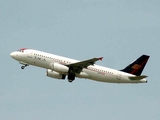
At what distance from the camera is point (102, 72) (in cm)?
7425

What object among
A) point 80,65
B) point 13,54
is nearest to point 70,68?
point 80,65

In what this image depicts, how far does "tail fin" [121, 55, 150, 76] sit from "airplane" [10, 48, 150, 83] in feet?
1.53

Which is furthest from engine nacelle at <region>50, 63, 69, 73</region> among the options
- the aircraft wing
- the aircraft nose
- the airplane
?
the aircraft nose

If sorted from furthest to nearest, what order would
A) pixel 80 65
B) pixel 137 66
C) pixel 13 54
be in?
pixel 137 66 → pixel 13 54 → pixel 80 65

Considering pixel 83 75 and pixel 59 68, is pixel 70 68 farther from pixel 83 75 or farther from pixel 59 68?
pixel 83 75

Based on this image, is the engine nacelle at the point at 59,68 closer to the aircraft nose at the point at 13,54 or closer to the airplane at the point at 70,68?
the airplane at the point at 70,68

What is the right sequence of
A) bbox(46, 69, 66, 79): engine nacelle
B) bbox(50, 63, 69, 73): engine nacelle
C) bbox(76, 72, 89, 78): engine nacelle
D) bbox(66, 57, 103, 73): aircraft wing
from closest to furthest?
bbox(66, 57, 103, 73): aircraft wing, bbox(50, 63, 69, 73): engine nacelle, bbox(46, 69, 66, 79): engine nacelle, bbox(76, 72, 89, 78): engine nacelle

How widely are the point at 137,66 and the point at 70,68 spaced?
13.6 metres

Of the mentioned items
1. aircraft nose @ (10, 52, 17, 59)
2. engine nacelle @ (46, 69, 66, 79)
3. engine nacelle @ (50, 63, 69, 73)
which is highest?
aircraft nose @ (10, 52, 17, 59)

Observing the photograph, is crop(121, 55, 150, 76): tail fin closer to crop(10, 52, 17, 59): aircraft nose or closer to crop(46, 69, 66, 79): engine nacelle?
crop(46, 69, 66, 79): engine nacelle

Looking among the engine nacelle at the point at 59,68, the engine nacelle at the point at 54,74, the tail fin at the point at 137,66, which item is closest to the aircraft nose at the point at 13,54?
the engine nacelle at the point at 54,74

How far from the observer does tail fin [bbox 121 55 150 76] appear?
77.9 metres

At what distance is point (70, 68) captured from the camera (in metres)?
72.2

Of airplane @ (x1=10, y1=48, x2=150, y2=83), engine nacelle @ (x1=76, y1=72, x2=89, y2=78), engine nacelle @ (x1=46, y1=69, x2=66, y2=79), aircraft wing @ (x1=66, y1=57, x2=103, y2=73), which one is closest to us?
aircraft wing @ (x1=66, y1=57, x2=103, y2=73)
